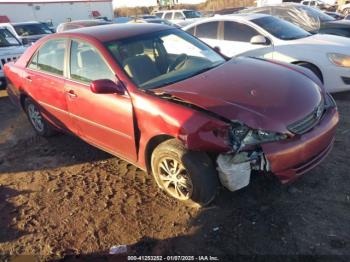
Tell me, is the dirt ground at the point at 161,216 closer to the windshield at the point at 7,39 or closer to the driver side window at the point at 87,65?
the driver side window at the point at 87,65

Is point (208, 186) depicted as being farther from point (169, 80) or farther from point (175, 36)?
point (175, 36)

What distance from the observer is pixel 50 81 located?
4.82 m

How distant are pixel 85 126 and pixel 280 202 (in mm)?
2413

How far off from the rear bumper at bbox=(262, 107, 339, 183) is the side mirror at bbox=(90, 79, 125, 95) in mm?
1581

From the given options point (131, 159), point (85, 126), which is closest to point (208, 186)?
point (131, 159)

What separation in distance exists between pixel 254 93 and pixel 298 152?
71cm

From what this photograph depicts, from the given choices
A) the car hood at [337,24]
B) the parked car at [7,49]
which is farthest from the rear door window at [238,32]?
the parked car at [7,49]

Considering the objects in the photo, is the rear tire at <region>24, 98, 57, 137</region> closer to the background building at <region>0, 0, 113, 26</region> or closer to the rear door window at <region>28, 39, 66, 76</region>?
the rear door window at <region>28, 39, 66, 76</region>

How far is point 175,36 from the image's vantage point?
15.7 feet

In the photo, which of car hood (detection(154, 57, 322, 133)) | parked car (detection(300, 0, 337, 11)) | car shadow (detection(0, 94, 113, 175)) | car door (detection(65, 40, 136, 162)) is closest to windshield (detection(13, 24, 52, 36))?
car shadow (detection(0, 94, 113, 175))

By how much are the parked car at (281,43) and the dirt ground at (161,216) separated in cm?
186

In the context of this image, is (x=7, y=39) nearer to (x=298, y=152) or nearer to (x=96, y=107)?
(x=96, y=107)

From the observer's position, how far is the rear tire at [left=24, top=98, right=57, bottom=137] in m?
5.58

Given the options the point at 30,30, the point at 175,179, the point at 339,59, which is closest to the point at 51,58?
the point at 175,179
